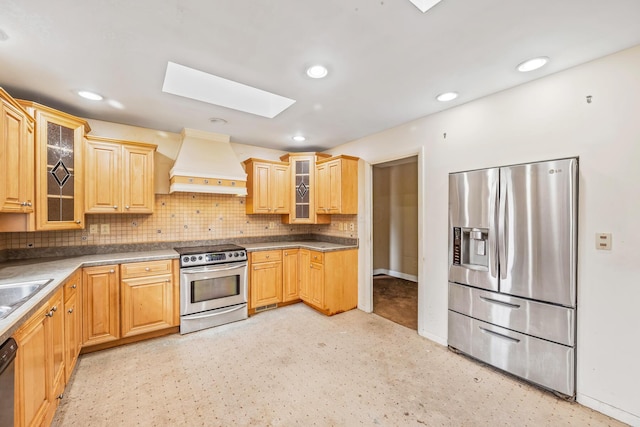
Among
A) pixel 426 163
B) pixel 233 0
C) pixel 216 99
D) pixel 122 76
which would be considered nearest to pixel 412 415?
pixel 426 163

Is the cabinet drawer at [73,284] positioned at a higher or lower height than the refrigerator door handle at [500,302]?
higher

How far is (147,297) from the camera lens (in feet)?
9.26

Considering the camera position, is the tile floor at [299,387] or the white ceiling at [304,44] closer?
the white ceiling at [304,44]

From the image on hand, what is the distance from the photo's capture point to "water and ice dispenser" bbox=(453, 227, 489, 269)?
241cm

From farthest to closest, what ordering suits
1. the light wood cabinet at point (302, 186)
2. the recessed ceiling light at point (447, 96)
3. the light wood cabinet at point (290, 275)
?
1. the light wood cabinet at point (302, 186)
2. the light wood cabinet at point (290, 275)
3. the recessed ceiling light at point (447, 96)

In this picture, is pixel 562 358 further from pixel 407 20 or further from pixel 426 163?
pixel 407 20

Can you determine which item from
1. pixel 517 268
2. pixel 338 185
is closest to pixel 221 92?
pixel 338 185

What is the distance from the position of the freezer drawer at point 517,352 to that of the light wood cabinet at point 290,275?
2160 millimetres

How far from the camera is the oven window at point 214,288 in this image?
3100 millimetres

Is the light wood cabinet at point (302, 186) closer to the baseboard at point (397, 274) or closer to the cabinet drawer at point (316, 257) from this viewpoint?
the cabinet drawer at point (316, 257)

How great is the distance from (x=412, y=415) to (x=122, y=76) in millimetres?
3366

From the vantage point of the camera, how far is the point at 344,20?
4.87ft

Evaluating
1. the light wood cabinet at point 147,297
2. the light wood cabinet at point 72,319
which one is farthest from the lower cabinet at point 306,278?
the light wood cabinet at point 72,319

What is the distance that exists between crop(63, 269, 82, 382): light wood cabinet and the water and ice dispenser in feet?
11.1
